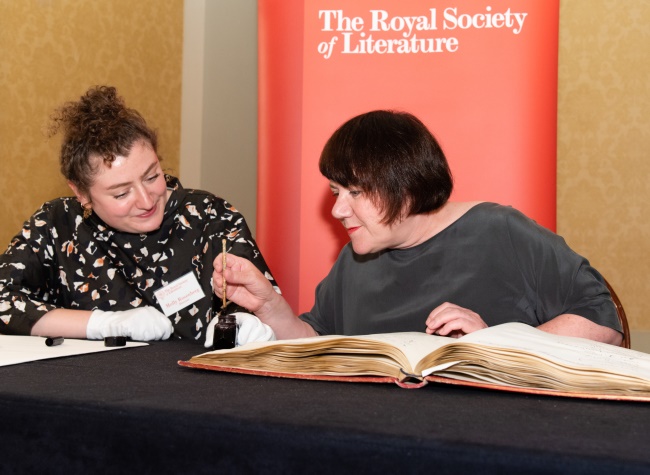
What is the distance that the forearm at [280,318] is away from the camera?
1.55 metres

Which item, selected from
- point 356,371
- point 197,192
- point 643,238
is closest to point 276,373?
point 356,371

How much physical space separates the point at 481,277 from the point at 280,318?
434mm

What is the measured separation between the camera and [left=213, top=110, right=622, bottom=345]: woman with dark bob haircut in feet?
5.04

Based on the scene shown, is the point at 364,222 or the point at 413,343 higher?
the point at 364,222

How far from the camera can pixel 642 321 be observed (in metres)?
3.93

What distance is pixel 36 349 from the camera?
4.01 feet

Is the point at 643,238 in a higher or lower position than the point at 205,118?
lower

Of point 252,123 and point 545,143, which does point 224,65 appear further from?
point 545,143

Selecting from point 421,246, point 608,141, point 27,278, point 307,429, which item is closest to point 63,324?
point 27,278

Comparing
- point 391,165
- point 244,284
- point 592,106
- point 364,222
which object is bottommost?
point 244,284

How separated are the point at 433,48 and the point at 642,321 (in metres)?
2.45

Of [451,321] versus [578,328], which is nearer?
[451,321]

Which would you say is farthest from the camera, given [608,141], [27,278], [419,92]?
[608,141]

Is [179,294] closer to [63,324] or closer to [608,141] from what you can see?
[63,324]
